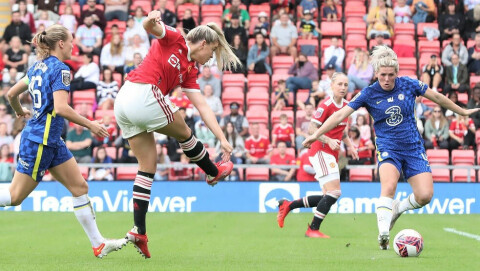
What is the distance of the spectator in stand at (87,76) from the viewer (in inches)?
845

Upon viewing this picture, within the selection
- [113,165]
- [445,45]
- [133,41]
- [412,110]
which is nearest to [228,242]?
[412,110]

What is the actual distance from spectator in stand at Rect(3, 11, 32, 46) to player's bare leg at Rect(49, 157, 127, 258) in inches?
574

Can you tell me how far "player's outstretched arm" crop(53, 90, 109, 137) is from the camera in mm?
7895

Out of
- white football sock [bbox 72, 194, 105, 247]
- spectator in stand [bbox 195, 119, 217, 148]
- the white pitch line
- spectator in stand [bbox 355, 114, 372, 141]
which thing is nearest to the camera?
white football sock [bbox 72, 194, 105, 247]

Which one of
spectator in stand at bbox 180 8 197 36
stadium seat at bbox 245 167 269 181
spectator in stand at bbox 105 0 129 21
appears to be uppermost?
spectator in stand at bbox 105 0 129 21

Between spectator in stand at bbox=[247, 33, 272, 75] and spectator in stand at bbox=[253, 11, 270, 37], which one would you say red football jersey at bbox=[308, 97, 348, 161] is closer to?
spectator in stand at bbox=[247, 33, 272, 75]

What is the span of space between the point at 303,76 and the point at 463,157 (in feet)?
14.2

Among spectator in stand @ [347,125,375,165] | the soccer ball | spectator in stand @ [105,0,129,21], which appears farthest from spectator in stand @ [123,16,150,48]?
the soccer ball

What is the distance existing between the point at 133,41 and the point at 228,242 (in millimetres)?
11699

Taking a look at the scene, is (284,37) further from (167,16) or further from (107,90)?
(107,90)

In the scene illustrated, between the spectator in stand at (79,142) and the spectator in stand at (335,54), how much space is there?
20.8 feet

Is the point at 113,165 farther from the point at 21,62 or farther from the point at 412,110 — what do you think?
the point at 412,110

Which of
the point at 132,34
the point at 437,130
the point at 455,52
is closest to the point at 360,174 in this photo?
the point at 437,130

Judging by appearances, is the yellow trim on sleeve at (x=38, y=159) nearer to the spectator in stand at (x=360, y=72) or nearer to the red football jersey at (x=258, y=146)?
the red football jersey at (x=258, y=146)
